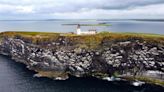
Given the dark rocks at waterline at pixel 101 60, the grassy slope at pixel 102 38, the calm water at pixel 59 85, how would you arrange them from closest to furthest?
the calm water at pixel 59 85, the dark rocks at waterline at pixel 101 60, the grassy slope at pixel 102 38

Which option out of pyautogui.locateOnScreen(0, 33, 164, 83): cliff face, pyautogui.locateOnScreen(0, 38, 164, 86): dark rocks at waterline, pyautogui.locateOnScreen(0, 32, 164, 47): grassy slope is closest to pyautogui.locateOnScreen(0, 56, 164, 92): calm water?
pyautogui.locateOnScreen(0, 38, 164, 86): dark rocks at waterline

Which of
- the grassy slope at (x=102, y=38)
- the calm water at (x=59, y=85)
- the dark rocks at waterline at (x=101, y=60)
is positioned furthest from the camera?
the grassy slope at (x=102, y=38)

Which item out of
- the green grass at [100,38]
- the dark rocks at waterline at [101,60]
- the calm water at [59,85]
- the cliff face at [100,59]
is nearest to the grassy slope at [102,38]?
the green grass at [100,38]

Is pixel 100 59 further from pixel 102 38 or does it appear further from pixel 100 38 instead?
pixel 100 38

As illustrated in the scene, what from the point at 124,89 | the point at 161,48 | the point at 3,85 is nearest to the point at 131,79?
the point at 124,89

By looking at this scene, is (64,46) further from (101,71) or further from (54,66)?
(101,71)

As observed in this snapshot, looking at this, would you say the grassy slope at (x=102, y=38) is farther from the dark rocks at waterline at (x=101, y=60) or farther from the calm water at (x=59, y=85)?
the calm water at (x=59, y=85)

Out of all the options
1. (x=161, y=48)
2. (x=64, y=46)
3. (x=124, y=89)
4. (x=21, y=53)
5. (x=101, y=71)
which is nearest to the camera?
(x=124, y=89)
